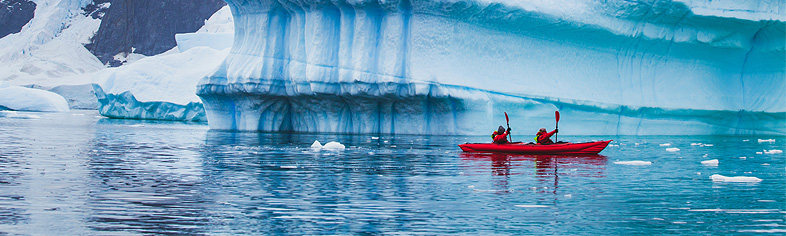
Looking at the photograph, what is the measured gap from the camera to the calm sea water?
6492 millimetres

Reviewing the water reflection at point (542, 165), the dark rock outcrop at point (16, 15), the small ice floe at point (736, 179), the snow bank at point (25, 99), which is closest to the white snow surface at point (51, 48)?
the dark rock outcrop at point (16, 15)

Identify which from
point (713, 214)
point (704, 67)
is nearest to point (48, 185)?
point (713, 214)

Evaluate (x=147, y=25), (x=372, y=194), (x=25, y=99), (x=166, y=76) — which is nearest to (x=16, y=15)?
(x=147, y=25)

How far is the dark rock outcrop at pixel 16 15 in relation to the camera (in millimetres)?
79188

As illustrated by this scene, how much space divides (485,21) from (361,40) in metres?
3.10

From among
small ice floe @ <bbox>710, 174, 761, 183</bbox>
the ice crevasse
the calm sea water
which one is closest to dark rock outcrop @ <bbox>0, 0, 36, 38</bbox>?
the ice crevasse

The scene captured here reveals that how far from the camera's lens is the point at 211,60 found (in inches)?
1468

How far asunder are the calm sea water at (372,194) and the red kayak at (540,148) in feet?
1.71

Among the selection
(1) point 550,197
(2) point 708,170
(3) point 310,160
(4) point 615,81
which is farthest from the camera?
(4) point 615,81

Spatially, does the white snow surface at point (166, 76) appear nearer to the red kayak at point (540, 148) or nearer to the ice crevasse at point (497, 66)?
the ice crevasse at point (497, 66)

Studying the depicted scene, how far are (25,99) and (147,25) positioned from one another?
34827mm

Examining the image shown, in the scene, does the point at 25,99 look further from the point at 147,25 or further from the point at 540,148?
the point at 540,148

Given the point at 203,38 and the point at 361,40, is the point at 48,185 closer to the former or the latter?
the point at 361,40

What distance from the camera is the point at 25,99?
45188mm
